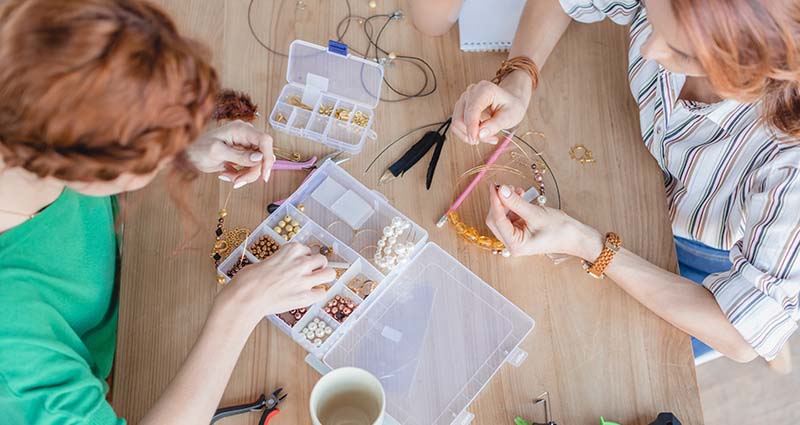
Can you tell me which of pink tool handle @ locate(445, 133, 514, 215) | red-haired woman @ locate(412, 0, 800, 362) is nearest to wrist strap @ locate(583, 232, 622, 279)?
red-haired woman @ locate(412, 0, 800, 362)

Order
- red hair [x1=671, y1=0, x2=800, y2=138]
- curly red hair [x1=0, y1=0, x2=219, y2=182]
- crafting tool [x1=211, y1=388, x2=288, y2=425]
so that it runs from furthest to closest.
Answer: crafting tool [x1=211, y1=388, x2=288, y2=425] < red hair [x1=671, y1=0, x2=800, y2=138] < curly red hair [x1=0, y1=0, x2=219, y2=182]

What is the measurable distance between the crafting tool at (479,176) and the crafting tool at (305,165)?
205 millimetres

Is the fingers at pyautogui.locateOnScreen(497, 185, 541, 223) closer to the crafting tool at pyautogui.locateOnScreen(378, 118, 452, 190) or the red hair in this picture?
the crafting tool at pyautogui.locateOnScreen(378, 118, 452, 190)

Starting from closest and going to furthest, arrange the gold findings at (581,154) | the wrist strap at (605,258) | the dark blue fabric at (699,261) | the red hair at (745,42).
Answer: the red hair at (745,42), the wrist strap at (605,258), the gold findings at (581,154), the dark blue fabric at (699,261)

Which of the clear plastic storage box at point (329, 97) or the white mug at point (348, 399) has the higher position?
the clear plastic storage box at point (329, 97)

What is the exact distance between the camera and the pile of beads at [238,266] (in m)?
1.03

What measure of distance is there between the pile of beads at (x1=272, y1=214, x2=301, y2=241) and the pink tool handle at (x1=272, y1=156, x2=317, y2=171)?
95mm

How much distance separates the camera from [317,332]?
3.25ft

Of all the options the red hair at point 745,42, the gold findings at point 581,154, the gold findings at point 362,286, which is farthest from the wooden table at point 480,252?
the red hair at point 745,42

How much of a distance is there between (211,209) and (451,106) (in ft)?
1.55

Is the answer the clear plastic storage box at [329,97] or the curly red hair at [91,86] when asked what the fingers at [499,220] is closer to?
the clear plastic storage box at [329,97]

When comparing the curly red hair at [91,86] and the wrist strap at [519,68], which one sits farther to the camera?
the wrist strap at [519,68]

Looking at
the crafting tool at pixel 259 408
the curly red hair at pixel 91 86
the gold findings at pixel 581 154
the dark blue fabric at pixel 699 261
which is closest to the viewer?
the curly red hair at pixel 91 86

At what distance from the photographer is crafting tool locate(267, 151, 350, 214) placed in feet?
3.52
